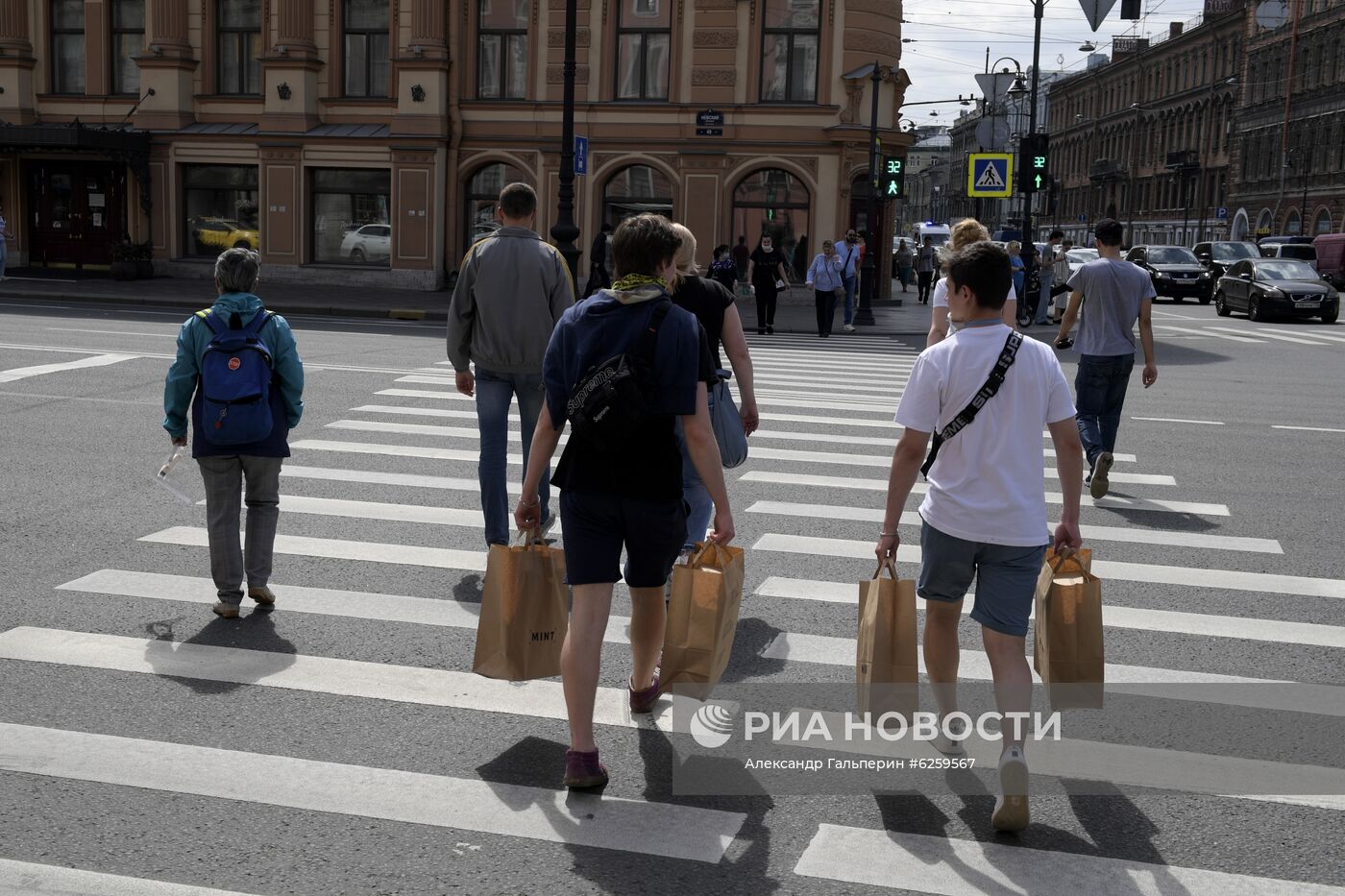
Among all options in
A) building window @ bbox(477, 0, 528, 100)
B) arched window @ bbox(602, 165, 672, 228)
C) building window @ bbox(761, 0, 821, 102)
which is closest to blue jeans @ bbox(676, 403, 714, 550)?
arched window @ bbox(602, 165, 672, 228)

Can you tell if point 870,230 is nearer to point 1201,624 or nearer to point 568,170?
point 568,170

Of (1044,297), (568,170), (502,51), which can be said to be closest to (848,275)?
(1044,297)

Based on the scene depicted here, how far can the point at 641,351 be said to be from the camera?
4.36 m

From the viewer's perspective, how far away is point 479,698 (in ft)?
17.9

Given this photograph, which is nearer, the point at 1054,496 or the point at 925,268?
the point at 1054,496

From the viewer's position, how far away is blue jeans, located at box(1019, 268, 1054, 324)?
27.7 metres

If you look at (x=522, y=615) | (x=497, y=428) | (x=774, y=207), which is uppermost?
(x=774, y=207)

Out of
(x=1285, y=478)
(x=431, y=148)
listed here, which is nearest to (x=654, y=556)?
(x=1285, y=478)

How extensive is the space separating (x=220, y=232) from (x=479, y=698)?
3067 cm

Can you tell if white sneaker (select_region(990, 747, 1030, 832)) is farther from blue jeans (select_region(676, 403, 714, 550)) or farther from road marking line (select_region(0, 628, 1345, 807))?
blue jeans (select_region(676, 403, 714, 550))

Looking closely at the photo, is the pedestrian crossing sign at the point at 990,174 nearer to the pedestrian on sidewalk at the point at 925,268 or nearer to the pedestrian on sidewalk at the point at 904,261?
the pedestrian on sidewalk at the point at 925,268

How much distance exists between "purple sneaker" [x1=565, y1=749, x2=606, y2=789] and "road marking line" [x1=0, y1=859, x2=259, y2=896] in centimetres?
109

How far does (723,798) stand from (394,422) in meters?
8.26

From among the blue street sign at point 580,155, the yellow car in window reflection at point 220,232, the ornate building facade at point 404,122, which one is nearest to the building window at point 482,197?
the ornate building facade at point 404,122
